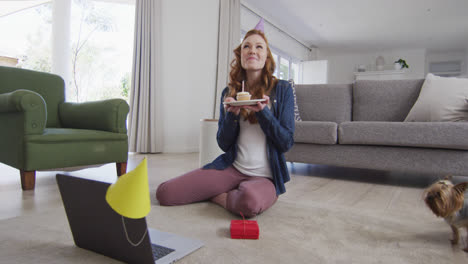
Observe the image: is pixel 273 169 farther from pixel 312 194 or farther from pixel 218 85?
pixel 218 85

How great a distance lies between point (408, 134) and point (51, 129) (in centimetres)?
244

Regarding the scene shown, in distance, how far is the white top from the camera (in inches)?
59.0

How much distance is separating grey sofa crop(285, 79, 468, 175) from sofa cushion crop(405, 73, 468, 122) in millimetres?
192

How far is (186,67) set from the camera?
4.21 metres

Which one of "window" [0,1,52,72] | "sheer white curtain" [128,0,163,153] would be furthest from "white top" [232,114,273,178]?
"window" [0,1,52,72]

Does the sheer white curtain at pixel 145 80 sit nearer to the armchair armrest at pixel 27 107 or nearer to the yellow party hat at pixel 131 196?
Result: the armchair armrest at pixel 27 107

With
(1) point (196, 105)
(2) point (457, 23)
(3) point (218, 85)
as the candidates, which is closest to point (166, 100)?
(1) point (196, 105)

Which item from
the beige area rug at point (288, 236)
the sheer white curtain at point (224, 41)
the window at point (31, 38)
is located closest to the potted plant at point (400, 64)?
the sheer white curtain at point (224, 41)

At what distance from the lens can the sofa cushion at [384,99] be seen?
2.67 metres

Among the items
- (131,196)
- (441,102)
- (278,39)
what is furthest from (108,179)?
(278,39)

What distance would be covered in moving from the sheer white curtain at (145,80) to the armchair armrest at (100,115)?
4.68 feet

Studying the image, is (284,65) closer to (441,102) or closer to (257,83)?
(441,102)

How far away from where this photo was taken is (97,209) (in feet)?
2.71

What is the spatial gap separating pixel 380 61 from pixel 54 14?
729cm
